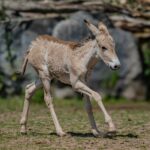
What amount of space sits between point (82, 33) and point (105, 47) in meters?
10.3

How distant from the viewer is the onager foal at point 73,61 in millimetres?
10781

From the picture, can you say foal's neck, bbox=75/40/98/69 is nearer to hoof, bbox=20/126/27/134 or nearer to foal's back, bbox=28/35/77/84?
foal's back, bbox=28/35/77/84

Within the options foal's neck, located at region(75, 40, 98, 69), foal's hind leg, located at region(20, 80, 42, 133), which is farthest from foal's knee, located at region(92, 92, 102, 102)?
foal's hind leg, located at region(20, 80, 42, 133)

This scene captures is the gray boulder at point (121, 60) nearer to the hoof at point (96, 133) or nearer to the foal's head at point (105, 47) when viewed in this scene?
the hoof at point (96, 133)

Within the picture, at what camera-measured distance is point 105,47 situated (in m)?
10.8

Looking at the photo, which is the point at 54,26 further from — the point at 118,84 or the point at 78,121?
the point at 78,121

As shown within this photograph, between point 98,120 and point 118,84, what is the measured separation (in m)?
6.83

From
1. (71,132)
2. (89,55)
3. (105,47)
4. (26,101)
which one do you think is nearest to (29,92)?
(26,101)

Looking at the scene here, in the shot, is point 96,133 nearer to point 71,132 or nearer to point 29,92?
point 71,132

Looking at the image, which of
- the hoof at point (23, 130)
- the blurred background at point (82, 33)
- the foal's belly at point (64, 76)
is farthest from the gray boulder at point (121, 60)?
the foal's belly at point (64, 76)

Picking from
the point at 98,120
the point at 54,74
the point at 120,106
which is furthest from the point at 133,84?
the point at 54,74

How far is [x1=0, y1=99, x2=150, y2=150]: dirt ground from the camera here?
10.3 meters

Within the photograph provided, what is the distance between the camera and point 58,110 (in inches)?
682

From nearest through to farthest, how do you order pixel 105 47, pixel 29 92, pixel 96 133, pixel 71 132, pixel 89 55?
pixel 105 47 < pixel 89 55 < pixel 96 133 < pixel 29 92 < pixel 71 132
